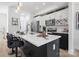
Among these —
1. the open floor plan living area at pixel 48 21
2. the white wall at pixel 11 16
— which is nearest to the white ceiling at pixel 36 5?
the open floor plan living area at pixel 48 21

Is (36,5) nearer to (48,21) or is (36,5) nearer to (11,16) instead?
(48,21)

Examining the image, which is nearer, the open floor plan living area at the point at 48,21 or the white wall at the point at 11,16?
the open floor plan living area at the point at 48,21

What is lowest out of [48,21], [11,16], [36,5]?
[48,21]

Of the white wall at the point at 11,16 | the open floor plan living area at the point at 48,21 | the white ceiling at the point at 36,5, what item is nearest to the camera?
the open floor plan living area at the point at 48,21

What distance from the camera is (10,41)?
3904 mm

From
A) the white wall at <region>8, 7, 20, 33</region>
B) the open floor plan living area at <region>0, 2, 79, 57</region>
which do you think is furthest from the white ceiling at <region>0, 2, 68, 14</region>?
the white wall at <region>8, 7, 20, 33</region>

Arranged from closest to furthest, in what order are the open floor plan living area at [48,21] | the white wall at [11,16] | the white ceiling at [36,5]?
the open floor plan living area at [48,21] < the white ceiling at [36,5] < the white wall at [11,16]

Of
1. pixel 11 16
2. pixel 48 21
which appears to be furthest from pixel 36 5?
pixel 11 16

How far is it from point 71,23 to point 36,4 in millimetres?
1917

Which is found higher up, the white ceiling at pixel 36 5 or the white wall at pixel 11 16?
the white ceiling at pixel 36 5

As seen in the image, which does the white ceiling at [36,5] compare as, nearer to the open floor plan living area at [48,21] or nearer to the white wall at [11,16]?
the open floor plan living area at [48,21]

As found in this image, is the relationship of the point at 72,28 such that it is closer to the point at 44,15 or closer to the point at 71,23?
the point at 71,23

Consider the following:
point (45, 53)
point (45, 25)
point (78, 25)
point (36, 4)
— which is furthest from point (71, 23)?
point (45, 53)

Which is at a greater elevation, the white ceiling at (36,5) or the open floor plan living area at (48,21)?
the white ceiling at (36,5)
